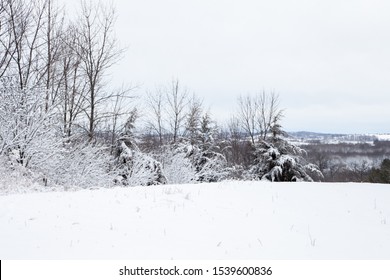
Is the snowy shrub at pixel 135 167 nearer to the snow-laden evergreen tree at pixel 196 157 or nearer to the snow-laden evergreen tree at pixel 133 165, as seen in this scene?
the snow-laden evergreen tree at pixel 133 165

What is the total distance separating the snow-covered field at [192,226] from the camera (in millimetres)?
4359

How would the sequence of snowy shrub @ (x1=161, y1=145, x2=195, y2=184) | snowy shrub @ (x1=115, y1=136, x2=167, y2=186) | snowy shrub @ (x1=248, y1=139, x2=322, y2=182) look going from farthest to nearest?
snowy shrub @ (x1=248, y1=139, x2=322, y2=182) → snowy shrub @ (x1=161, y1=145, x2=195, y2=184) → snowy shrub @ (x1=115, y1=136, x2=167, y2=186)

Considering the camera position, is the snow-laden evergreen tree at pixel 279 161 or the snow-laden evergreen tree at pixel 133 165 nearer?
the snow-laden evergreen tree at pixel 133 165

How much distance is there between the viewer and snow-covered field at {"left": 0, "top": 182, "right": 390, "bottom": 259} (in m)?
4.36

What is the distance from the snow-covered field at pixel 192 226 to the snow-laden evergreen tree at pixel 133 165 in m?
10.5

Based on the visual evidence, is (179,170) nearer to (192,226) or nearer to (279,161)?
(279,161)

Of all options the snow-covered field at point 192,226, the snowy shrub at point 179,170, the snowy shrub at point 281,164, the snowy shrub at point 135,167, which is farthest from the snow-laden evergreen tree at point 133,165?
the snow-covered field at point 192,226

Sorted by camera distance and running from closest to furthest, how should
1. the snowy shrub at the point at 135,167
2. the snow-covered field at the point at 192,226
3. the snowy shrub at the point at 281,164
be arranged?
the snow-covered field at the point at 192,226, the snowy shrub at the point at 135,167, the snowy shrub at the point at 281,164

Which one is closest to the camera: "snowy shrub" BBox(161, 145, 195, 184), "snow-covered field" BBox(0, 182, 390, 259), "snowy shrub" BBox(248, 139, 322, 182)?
"snow-covered field" BBox(0, 182, 390, 259)

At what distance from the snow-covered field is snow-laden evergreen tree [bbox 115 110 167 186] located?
10.5 m

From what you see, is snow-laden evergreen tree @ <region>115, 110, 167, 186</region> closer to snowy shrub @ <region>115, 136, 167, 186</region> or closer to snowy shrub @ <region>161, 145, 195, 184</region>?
snowy shrub @ <region>115, 136, 167, 186</region>

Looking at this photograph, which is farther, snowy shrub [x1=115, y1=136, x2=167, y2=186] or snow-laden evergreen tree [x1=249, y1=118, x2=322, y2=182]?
snow-laden evergreen tree [x1=249, y1=118, x2=322, y2=182]

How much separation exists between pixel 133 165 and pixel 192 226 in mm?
14327

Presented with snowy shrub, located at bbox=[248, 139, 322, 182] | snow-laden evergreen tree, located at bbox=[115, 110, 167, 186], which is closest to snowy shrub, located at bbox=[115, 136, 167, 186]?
snow-laden evergreen tree, located at bbox=[115, 110, 167, 186]
